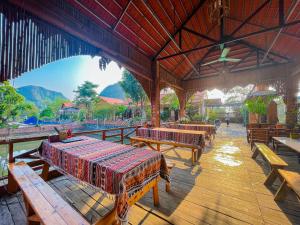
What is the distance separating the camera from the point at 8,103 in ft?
21.0

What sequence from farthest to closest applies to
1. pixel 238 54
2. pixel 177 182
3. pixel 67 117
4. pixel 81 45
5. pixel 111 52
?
pixel 67 117 → pixel 238 54 → pixel 111 52 → pixel 81 45 → pixel 177 182

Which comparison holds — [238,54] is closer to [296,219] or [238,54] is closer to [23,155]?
[296,219]

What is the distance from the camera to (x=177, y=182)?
266cm

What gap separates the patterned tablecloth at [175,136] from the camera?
11.7 feet

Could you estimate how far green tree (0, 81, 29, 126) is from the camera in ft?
19.6

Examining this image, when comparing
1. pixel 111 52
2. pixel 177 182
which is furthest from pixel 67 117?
pixel 177 182

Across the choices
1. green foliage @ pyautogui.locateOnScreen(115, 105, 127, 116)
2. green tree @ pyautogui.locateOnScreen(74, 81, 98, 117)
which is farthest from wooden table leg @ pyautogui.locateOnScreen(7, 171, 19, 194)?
green tree @ pyautogui.locateOnScreen(74, 81, 98, 117)

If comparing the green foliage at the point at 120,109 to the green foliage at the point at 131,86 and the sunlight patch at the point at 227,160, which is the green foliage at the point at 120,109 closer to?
the green foliage at the point at 131,86

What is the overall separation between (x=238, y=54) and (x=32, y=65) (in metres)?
9.20

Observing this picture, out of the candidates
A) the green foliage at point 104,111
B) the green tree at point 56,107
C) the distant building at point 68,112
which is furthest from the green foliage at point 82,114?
the green tree at point 56,107

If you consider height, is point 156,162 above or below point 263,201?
above

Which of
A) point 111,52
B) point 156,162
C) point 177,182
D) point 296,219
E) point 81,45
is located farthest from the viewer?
point 111,52

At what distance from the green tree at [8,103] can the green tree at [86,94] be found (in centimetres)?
1906

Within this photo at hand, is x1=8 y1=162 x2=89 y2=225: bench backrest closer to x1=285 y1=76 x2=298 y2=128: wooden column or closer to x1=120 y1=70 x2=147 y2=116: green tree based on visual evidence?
x1=285 y1=76 x2=298 y2=128: wooden column
